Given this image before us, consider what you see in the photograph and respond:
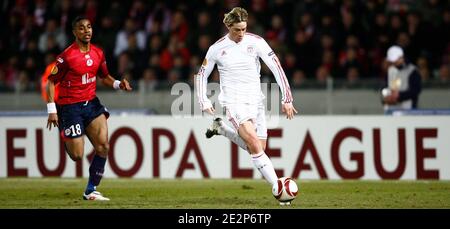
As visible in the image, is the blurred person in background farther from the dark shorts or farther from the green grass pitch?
the dark shorts

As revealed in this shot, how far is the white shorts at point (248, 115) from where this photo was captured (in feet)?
39.9

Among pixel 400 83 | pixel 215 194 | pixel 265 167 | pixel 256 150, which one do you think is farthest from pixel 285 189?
pixel 400 83

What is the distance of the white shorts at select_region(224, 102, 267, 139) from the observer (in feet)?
39.9

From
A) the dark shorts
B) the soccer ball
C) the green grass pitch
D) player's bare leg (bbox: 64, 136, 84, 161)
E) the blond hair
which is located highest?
the blond hair

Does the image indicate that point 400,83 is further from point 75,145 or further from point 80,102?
point 75,145

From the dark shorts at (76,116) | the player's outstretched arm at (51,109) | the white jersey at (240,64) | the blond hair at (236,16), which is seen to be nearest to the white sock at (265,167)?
the white jersey at (240,64)

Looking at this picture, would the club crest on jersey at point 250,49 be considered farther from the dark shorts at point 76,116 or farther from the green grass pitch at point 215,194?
the dark shorts at point 76,116

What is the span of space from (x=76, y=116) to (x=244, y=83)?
2230 millimetres

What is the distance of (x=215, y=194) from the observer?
13.7 m

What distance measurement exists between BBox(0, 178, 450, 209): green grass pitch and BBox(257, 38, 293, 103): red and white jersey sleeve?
1.32m

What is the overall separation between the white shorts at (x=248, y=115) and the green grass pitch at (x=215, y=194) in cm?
93

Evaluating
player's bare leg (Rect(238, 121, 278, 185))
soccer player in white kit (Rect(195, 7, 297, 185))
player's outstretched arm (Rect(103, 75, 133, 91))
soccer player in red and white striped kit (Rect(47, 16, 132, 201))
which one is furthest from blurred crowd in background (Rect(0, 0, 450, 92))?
player's bare leg (Rect(238, 121, 278, 185))

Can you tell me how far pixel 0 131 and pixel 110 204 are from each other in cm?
580

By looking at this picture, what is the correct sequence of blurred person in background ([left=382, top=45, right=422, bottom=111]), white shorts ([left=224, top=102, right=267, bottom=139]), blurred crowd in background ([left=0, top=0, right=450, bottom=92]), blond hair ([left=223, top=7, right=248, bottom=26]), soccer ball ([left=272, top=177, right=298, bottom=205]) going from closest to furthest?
1. soccer ball ([left=272, top=177, right=298, bottom=205])
2. blond hair ([left=223, top=7, right=248, bottom=26])
3. white shorts ([left=224, top=102, right=267, bottom=139])
4. blurred person in background ([left=382, top=45, right=422, bottom=111])
5. blurred crowd in background ([left=0, top=0, right=450, bottom=92])
